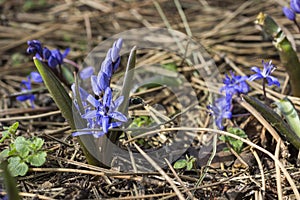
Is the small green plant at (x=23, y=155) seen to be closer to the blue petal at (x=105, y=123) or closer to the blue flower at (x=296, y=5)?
the blue petal at (x=105, y=123)

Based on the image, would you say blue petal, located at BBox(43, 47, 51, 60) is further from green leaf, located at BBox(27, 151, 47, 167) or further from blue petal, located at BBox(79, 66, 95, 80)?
green leaf, located at BBox(27, 151, 47, 167)

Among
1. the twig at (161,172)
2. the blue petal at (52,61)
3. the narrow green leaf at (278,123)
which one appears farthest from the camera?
the blue petal at (52,61)

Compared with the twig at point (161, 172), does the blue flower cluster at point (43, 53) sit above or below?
above

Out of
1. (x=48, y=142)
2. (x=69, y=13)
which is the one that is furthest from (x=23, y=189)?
(x=69, y=13)

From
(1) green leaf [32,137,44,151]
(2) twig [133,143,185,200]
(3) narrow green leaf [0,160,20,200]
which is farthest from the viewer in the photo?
(1) green leaf [32,137,44,151]

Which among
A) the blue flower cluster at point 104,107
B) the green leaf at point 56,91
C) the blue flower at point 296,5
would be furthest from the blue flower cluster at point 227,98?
the green leaf at point 56,91

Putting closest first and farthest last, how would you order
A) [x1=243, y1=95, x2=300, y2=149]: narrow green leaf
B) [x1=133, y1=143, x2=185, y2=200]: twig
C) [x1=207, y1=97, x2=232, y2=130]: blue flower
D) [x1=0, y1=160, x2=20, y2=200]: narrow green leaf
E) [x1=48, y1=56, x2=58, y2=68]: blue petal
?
[x1=0, y1=160, x2=20, y2=200]: narrow green leaf < [x1=133, y1=143, x2=185, y2=200]: twig < [x1=243, y1=95, x2=300, y2=149]: narrow green leaf < [x1=207, y1=97, x2=232, y2=130]: blue flower < [x1=48, y1=56, x2=58, y2=68]: blue petal

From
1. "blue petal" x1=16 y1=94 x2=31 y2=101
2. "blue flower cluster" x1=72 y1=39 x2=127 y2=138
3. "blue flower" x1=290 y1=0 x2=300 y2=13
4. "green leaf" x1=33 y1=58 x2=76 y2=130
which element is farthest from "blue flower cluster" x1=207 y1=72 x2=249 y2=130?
"blue petal" x1=16 y1=94 x2=31 y2=101

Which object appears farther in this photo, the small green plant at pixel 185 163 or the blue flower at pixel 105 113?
the small green plant at pixel 185 163
